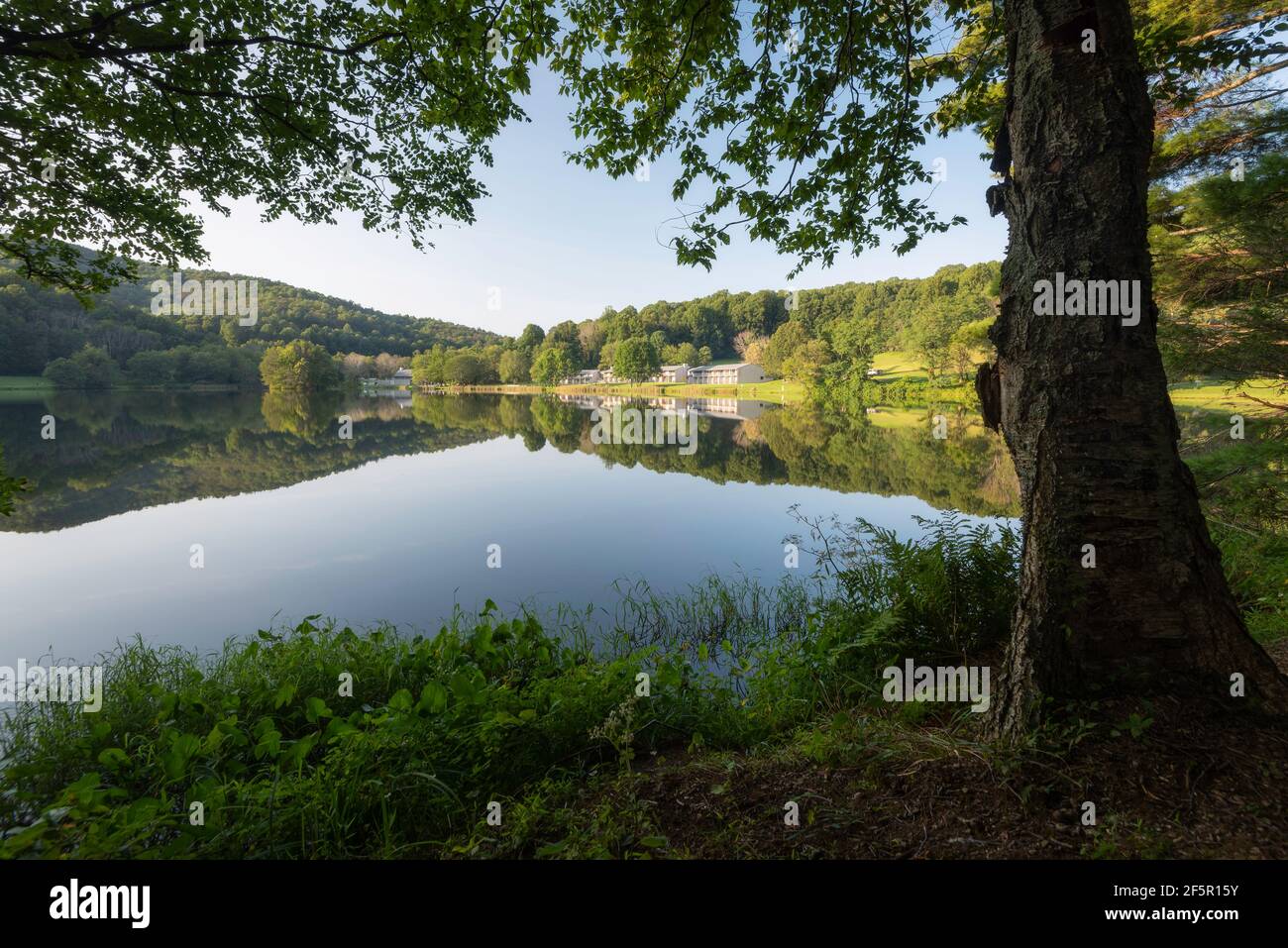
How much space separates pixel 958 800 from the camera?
221 centimetres

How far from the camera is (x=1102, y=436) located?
2348 millimetres

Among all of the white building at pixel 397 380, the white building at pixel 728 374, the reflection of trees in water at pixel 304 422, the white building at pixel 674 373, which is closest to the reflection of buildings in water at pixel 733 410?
the white building at pixel 728 374

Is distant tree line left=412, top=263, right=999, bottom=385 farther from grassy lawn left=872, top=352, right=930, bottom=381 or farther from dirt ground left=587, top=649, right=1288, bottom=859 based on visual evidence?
dirt ground left=587, top=649, right=1288, bottom=859

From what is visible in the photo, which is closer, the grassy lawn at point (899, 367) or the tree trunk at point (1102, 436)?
the tree trunk at point (1102, 436)

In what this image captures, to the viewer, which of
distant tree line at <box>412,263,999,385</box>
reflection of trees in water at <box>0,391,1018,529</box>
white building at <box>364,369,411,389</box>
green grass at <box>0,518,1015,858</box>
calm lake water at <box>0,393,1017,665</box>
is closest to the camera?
green grass at <box>0,518,1015,858</box>

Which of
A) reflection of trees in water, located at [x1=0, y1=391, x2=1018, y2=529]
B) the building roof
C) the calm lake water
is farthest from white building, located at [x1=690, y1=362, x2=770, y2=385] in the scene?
the calm lake water

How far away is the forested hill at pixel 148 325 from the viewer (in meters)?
60.2

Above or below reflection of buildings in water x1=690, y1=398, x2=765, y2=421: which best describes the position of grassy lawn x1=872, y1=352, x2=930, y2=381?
above

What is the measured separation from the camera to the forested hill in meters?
60.2

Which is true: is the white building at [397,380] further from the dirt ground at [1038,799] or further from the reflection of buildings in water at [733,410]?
the dirt ground at [1038,799]

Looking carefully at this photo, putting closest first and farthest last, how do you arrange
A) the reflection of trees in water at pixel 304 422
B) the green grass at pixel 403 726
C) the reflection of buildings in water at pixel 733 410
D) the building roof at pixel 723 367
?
the green grass at pixel 403 726
the reflection of trees in water at pixel 304 422
the reflection of buildings in water at pixel 733 410
the building roof at pixel 723 367

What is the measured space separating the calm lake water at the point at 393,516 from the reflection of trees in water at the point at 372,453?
0.57 ft

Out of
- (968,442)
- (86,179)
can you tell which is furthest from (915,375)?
(86,179)

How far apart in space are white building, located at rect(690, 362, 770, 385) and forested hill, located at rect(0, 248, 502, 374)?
6894 centimetres
